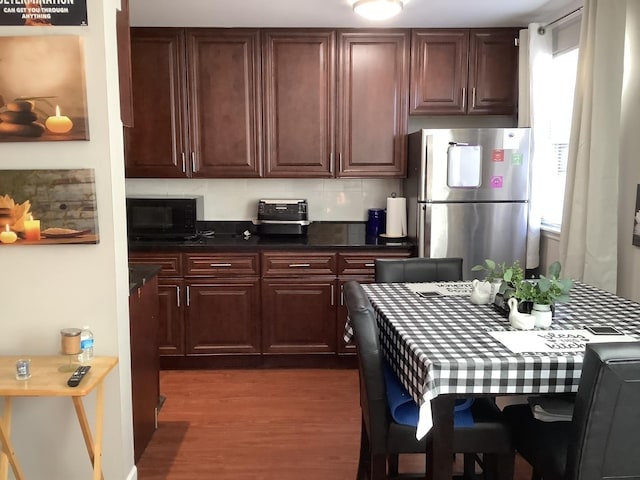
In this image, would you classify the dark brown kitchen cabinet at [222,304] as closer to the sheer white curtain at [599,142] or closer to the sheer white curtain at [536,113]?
the sheer white curtain at [536,113]

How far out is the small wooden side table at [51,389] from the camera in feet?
6.29

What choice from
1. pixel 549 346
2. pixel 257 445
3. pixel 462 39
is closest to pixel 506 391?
pixel 549 346

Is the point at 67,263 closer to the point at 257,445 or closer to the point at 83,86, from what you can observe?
the point at 83,86

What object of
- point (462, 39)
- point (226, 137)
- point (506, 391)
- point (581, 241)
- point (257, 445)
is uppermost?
point (462, 39)

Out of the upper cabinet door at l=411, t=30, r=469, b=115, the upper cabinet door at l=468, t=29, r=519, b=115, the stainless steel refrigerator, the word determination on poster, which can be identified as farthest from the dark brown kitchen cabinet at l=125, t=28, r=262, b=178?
the word determination on poster

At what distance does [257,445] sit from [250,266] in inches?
52.1

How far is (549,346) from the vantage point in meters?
1.90

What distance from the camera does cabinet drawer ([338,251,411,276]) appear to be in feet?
12.9

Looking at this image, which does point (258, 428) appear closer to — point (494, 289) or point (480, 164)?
point (494, 289)

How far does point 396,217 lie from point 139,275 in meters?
1.99

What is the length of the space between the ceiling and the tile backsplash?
115 centimetres

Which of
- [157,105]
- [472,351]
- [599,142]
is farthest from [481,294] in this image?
[157,105]

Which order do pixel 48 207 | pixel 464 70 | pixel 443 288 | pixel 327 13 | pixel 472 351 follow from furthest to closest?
1. pixel 464 70
2. pixel 327 13
3. pixel 443 288
4. pixel 48 207
5. pixel 472 351

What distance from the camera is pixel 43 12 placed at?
2.15m
